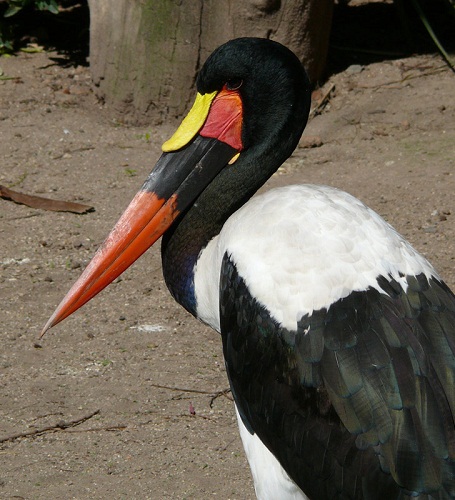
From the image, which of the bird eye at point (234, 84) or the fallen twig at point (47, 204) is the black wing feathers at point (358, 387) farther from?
the fallen twig at point (47, 204)

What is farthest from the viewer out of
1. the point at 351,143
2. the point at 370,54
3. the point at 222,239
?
the point at 370,54

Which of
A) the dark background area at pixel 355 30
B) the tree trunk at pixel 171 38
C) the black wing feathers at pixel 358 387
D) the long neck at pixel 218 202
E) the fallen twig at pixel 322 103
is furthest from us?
the dark background area at pixel 355 30

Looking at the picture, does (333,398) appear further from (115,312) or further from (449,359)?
(115,312)

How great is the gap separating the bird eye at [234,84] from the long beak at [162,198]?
0.16 metres

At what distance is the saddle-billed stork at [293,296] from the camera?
10.7ft

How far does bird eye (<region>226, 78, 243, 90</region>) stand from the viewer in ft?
13.4

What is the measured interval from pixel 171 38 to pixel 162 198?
3491mm

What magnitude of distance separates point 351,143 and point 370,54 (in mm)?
1362

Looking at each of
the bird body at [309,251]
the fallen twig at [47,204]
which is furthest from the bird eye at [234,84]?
the fallen twig at [47,204]

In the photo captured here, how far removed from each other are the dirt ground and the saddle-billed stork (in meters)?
0.74

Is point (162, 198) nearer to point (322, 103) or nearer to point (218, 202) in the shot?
point (218, 202)

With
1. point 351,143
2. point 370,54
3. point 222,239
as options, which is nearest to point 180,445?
point 222,239

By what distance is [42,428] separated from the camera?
4.72m

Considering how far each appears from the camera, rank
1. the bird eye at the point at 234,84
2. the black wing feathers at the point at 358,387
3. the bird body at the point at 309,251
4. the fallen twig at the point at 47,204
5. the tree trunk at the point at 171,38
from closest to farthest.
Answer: the black wing feathers at the point at 358,387, the bird body at the point at 309,251, the bird eye at the point at 234,84, the fallen twig at the point at 47,204, the tree trunk at the point at 171,38
